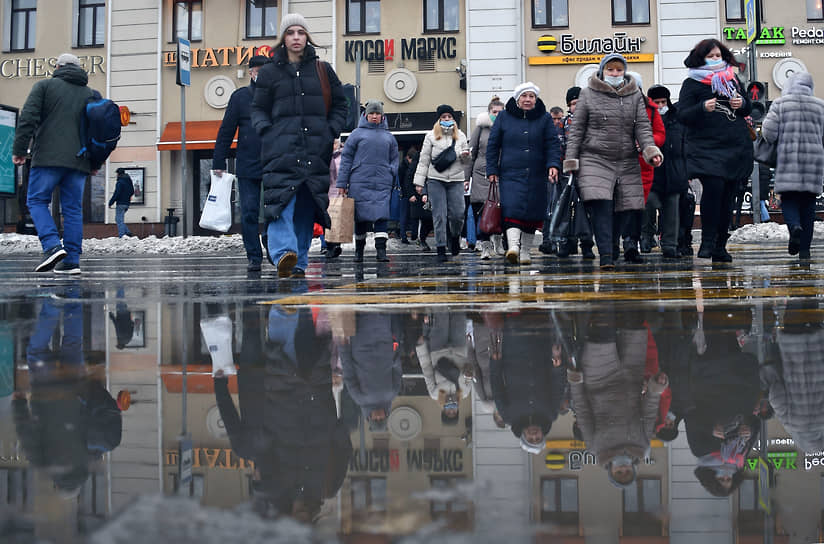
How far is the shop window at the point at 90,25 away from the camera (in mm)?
28281

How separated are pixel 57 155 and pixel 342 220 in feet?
11.7

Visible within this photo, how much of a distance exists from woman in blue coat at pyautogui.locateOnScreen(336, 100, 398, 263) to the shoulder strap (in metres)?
3.59

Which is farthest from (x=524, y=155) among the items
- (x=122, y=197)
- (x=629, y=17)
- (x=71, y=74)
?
(x=629, y=17)

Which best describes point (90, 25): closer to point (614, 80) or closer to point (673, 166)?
point (673, 166)

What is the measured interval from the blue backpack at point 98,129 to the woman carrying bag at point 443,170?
13.4 feet

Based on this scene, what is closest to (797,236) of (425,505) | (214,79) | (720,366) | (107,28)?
(720,366)

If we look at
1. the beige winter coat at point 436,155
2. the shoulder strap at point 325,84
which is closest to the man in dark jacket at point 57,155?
the shoulder strap at point 325,84

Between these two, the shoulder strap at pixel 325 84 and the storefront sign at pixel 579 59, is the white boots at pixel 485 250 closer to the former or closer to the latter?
the shoulder strap at pixel 325 84

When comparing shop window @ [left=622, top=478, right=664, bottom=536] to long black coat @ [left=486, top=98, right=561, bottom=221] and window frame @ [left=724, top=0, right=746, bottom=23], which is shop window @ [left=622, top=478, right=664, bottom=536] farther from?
window frame @ [left=724, top=0, right=746, bottom=23]

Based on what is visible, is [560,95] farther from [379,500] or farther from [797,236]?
[379,500]

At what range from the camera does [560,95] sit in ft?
86.6

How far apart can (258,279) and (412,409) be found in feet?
18.3

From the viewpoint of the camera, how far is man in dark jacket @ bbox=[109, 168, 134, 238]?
84.9ft

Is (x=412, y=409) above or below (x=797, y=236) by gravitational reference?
below
